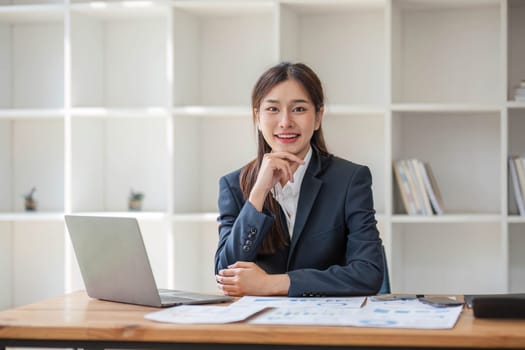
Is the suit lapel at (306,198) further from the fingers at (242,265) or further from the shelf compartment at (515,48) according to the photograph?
the shelf compartment at (515,48)

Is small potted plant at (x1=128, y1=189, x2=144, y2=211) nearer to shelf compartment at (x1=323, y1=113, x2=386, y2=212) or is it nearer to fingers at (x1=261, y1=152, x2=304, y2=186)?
shelf compartment at (x1=323, y1=113, x2=386, y2=212)

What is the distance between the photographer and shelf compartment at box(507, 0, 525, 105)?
12.6 feet

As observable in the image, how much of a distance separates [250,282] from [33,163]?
2.47m

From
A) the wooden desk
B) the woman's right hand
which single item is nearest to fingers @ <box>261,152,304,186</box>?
the woman's right hand

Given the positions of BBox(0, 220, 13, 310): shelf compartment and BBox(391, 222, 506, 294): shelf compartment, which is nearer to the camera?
BBox(391, 222, 506, 294): shelf compartment

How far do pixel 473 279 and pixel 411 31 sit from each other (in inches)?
49.4

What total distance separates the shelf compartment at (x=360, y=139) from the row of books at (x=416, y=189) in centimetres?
24

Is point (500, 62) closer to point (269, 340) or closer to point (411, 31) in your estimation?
point (411, 31)

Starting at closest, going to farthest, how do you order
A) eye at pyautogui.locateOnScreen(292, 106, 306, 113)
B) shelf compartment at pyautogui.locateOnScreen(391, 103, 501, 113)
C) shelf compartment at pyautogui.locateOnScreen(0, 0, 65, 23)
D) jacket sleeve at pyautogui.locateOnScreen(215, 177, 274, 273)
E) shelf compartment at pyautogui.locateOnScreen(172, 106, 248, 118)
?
jacket sleeve at pyautogui.locateOnScreen(215, 177, 274, 273), eye at pyautogui.locateOnScreen(292, 106, 306, 113), shelf compartment at pyautogui.locateOnScreen(391, 103, 501, 113), shelf compartment at pyautogui.locateOnScreen(172, 106, 248, 118), shelf compartment at pyautogui.locateOnScreen(0, 0, 65, 23)

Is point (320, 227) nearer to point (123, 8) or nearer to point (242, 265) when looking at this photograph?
point (242, 265)

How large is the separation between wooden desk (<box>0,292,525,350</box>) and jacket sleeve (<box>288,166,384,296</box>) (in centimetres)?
42

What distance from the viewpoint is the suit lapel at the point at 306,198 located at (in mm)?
2451

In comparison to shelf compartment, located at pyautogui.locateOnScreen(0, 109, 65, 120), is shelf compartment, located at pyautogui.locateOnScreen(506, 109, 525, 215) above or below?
below

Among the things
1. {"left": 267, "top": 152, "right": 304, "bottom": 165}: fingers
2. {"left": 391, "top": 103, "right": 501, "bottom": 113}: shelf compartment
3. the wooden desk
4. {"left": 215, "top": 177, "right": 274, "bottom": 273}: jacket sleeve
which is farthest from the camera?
{"left": 391, "top": 103, "right": 501, "bottom": 113}: shelf compartment
